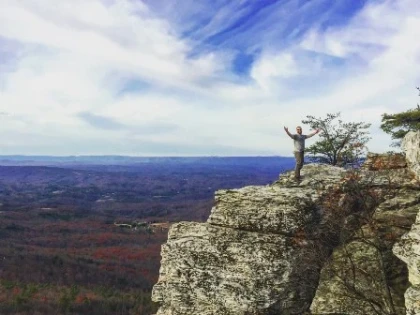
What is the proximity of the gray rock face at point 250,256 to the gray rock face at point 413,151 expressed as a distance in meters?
4.19

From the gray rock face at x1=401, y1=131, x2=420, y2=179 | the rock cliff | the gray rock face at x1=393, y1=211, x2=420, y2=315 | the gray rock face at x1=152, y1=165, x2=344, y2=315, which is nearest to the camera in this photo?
the gray rock face at x1=393, y1=211, x2=420, y2=315

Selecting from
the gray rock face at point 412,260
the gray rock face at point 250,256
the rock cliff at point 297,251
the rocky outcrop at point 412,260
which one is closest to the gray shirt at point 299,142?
the gray rock face at point 250,256

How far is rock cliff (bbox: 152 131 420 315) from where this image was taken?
1978 centimetres

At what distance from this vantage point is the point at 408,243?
56.9ft

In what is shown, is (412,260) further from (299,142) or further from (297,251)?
(299,142)

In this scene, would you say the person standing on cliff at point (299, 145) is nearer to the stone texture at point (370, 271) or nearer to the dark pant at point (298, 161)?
the dark pant at point (298, 161)

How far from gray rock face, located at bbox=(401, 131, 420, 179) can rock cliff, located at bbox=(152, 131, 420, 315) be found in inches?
50.7

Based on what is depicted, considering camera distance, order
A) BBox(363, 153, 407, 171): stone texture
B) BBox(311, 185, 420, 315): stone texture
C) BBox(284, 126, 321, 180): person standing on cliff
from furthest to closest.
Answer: BBox(284, 126, 321, 180): person standing on cliff < BBox(363, 153, 407, 171): stone texture < BBox(311, 185, 420, 315): stone texture

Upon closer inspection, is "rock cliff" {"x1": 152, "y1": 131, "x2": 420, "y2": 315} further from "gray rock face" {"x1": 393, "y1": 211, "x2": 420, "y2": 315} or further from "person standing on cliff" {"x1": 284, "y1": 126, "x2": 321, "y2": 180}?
"person standing on cliff" {"x1": 284, "y1": 126, "x2": 321, "y2": 180}

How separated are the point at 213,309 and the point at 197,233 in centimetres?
417

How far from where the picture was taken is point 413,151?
21.6 metres

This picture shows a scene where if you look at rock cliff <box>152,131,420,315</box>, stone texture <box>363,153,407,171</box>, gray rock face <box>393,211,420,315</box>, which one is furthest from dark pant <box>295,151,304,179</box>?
gray rock face <box>393,211,420,315</box>

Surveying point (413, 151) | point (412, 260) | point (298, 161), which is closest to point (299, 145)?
point (298, 161)

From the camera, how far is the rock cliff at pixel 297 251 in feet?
64.9
